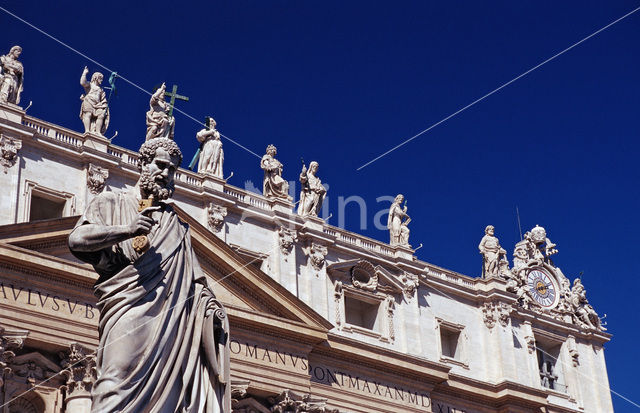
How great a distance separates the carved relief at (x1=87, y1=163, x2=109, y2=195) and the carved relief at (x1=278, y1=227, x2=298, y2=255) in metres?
5.71

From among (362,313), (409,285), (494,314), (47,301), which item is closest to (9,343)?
(47,301)

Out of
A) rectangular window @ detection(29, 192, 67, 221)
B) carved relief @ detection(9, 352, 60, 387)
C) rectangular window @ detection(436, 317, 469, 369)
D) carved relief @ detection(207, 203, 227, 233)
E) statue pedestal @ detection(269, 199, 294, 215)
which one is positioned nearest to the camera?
carved relief @ detection(9, 352, 60, 387)

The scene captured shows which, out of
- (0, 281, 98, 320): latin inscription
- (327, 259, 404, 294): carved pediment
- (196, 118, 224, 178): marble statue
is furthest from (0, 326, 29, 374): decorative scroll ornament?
(327, 259, 404, 294): carved pediment

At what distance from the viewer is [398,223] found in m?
35.8

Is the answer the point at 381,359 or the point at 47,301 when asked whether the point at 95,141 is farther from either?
the point at 381,359

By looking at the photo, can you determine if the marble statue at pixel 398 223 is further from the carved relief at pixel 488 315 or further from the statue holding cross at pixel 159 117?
the statue holding cross at pixel 159 117

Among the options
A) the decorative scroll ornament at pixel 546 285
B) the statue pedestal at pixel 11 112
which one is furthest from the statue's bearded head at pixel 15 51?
the decorative scroll ornament at pixel 546 285

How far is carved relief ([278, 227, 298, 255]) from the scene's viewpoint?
105 feet

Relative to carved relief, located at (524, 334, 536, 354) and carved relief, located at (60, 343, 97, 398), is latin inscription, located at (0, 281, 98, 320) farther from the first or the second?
carved relief, located at (524, 334, 536, 354)

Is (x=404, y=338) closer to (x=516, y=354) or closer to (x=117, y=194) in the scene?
(x=516, y=354)

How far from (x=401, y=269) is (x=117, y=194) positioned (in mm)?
27339

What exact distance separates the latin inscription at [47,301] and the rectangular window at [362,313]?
9366 mm

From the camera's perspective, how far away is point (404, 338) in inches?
1336

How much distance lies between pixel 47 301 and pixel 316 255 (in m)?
9.14
